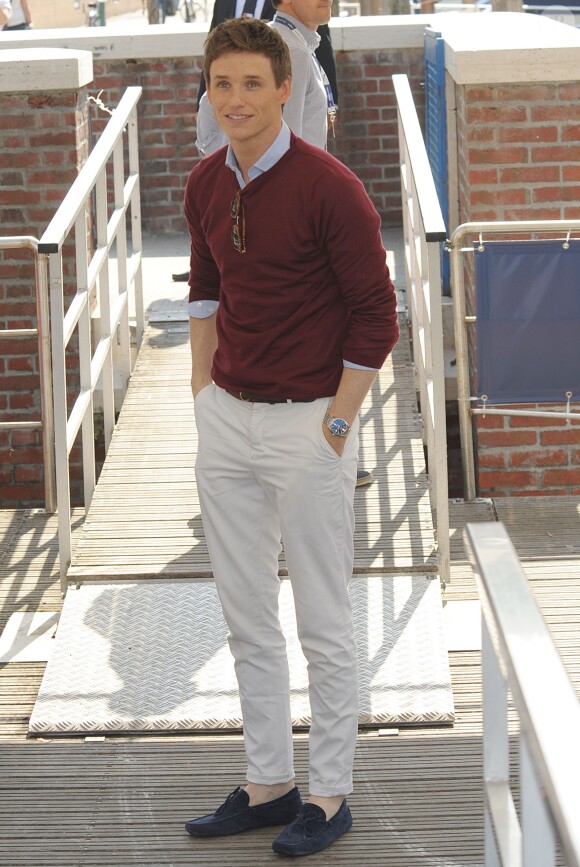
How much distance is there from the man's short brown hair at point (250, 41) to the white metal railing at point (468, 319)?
2.32m

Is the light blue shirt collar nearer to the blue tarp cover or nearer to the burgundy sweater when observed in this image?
the burgundy sweater

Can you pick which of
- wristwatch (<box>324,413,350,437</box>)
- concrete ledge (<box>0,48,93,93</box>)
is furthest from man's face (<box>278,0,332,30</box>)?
concrete ledge (<box>0,48,93,93</box>)

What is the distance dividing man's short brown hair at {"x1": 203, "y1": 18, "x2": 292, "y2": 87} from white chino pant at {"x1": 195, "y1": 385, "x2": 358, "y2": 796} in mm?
741

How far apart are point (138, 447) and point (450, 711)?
2194mm

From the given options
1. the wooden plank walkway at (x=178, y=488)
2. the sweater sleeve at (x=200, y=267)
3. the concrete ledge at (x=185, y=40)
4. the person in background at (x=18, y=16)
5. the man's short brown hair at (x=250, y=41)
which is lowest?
the wooden plank walkway at (x=178, y=488)

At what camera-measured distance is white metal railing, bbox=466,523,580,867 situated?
130cm

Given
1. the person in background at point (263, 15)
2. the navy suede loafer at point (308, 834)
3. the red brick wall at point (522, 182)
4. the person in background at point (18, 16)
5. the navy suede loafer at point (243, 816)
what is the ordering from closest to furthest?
the navy suede loafer at point (308, 834)
the navy suede loafer at point (243, 816)
the person in background at point (263, 15)
the red brick wall at point (522, 182)
the person in background at point (18, 16)

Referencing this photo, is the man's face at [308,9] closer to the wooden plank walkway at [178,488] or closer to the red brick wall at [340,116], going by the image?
the wooden plank walkway at [178,488]

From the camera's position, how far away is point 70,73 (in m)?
5.81

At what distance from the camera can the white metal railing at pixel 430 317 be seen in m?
4.50

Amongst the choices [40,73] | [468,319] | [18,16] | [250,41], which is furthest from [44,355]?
[18,16]

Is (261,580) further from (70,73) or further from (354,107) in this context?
(354,107)

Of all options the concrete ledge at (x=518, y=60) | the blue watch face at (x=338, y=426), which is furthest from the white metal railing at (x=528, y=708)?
the concrete ledge at (x=518, y=60)

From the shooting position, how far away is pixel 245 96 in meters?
2.92
